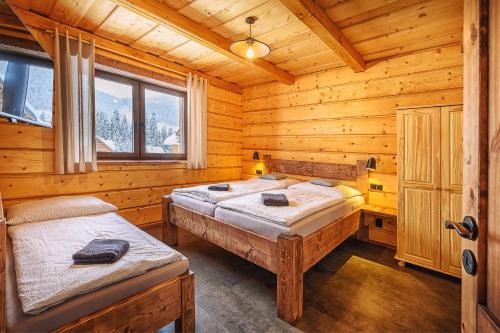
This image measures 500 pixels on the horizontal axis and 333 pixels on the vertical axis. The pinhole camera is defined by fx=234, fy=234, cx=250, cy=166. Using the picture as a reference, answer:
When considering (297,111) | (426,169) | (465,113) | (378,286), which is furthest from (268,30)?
(378,286)

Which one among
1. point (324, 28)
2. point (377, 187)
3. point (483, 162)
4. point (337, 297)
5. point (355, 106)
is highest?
point (324, 28)

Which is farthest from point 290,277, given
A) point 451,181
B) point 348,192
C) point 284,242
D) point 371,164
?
point 371,164

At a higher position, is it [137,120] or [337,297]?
[137,120]


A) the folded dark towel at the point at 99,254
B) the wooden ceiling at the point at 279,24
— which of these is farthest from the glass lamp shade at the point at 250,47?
the folded dark towel at the point at 99,254

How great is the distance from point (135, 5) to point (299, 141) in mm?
2755

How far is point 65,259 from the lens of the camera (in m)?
1.28

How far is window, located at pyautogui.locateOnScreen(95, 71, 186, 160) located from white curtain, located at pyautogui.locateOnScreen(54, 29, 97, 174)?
36cm

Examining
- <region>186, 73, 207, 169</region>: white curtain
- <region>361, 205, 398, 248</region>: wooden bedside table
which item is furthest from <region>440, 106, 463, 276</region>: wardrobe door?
<region>186, 73, 207, 169</region>: white curtain

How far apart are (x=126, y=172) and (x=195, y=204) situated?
120 centimetres

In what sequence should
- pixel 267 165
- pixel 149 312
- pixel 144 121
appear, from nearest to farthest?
pixel 149 312
pixel 144 121
pixel 267 165

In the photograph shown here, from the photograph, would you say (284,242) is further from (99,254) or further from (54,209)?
(54,209)

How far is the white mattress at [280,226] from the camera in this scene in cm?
178

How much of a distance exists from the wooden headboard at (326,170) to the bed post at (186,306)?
253cm

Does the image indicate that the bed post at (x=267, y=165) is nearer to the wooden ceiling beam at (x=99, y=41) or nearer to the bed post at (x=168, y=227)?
the wooden ceiling beam at (x=99, y=41)
